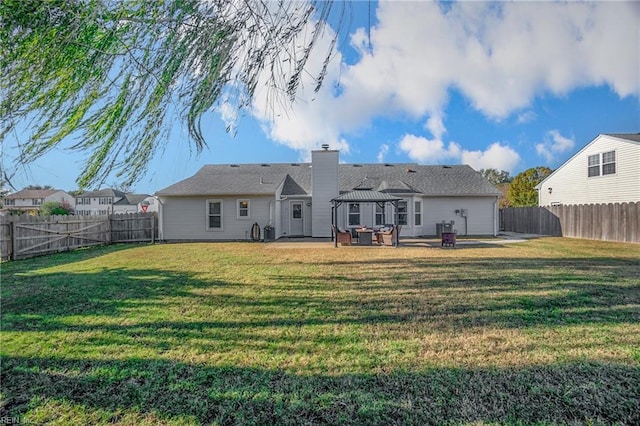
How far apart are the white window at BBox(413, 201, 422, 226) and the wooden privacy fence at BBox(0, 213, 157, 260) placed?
14961mm

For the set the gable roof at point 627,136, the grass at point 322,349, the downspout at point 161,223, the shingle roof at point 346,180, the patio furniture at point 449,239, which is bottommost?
the grass at point 322,349

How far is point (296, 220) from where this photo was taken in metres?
19.2

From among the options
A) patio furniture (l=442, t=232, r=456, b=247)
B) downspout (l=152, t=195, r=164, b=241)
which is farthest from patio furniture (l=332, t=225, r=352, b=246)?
downspout (l=152, t=195, r=164, b=241)

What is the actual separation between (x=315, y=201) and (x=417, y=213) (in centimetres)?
628

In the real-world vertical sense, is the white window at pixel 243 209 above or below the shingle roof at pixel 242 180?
below

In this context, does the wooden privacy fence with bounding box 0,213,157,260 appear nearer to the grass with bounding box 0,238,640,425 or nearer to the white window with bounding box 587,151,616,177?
the grass with bounding box 0,238,640,425

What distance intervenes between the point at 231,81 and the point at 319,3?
3.77ft

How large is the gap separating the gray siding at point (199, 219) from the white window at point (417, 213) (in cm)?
856

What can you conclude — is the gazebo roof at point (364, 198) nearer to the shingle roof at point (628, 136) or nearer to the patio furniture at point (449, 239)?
the patio furniture at point (449, 239)

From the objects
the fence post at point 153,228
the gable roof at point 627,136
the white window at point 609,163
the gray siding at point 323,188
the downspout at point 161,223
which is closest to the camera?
the gable roof at point 627,136

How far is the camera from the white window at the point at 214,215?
17250mm

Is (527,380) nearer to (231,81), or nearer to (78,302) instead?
(231,81)

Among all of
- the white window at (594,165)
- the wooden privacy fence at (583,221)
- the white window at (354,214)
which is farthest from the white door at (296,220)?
the white window at (594,165)

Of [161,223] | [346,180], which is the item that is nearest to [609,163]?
[346,180]
